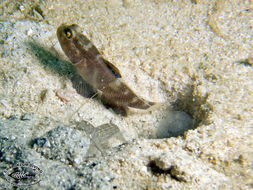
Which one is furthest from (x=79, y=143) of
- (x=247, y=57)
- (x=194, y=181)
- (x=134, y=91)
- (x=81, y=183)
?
(x=247, y=57)

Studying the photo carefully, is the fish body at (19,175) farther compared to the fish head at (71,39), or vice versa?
the fish head at (71,39)

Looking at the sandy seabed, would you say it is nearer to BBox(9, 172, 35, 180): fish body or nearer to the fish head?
the fish head

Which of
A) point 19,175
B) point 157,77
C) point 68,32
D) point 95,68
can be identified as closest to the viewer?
point 19,175

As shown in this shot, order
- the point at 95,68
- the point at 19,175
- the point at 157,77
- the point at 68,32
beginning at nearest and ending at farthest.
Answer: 1. the point at 19,175
2. the point at 68,32
3. the point at 95,68
4. the point at 157,77

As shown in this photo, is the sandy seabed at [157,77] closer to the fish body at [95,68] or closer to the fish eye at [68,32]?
the fish body at [95,68]

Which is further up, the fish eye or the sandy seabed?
the fish eye

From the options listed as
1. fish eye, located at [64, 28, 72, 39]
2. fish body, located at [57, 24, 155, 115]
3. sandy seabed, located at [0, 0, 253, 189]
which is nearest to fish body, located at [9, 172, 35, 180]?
sandy seabed, located at [0, 0, 253, 189]

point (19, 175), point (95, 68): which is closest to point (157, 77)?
point (95, 68)

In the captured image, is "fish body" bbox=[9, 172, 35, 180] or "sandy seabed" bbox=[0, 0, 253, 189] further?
"sandy seabed" bbox=[0, 0, 253, 189]

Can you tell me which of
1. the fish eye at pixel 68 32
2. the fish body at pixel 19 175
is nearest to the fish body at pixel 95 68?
the fish eye at pixel 68 32

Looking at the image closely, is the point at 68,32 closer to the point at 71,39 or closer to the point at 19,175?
the point at 71,39
